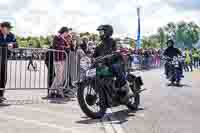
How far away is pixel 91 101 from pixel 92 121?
1.26 feet

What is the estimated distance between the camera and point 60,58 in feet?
39.7

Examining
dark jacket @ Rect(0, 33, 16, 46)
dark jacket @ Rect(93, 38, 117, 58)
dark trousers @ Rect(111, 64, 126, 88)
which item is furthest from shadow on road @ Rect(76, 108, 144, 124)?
dark jacket @ Rect(0, 33, 16, 46)

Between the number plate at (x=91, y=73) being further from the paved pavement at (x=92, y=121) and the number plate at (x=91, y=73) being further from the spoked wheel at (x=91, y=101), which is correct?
the paved pavement at (x=92, y=121)

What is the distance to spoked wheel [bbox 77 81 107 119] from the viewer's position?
8578mm

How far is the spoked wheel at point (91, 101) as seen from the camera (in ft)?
28.1

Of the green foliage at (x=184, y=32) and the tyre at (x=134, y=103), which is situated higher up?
the green foliage at (x=184, y=32)

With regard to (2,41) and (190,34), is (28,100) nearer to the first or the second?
(2,41)

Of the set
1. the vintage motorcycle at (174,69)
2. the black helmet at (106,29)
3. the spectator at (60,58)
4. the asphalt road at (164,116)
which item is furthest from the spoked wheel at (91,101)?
the vintage motorcycle at (174,69)

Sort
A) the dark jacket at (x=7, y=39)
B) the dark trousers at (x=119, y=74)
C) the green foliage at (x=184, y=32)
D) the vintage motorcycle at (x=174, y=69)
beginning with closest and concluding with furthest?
the dark trousers at (x=119, y=74)
the dark jacket at (x=7, y=39)
the vintage motorcycle at (x=174, y=69)
the green foliage at (x=184, y=32)

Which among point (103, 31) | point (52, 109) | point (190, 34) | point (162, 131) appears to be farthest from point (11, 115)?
point (190, 34)

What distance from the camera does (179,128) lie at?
7941 millimetres

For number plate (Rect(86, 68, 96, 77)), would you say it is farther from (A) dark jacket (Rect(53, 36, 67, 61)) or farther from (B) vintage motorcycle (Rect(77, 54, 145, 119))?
(A) dark jacket (Rect(53, 36, 67, 61))

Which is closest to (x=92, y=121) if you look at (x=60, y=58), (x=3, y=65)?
(x=3, y=65)

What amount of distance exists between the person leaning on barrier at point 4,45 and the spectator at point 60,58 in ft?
4.69
